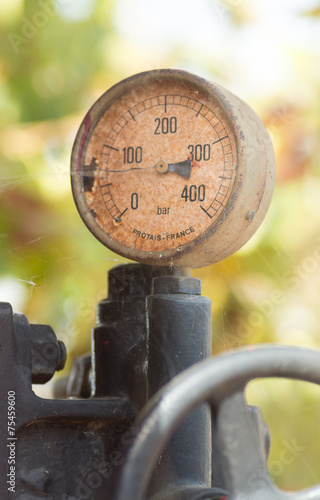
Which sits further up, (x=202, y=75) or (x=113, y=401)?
(x=202, y=75)

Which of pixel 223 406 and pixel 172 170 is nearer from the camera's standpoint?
pixel 223 406

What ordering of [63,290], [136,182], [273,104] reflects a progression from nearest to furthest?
[136,182] < [63,290] < [273,104]

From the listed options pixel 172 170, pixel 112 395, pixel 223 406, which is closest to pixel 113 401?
pixel 112 395

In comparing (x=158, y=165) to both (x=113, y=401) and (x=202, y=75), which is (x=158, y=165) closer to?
(x=202, y=75)

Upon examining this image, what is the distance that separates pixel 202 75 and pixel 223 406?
80cm

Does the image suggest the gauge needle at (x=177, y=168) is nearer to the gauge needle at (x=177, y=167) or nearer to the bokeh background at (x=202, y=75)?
the gauge needle at (x=177, y=167)

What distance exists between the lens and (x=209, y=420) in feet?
4.75


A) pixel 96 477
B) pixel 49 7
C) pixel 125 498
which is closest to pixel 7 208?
pixel 49 7

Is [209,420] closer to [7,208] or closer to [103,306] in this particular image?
[103,306]

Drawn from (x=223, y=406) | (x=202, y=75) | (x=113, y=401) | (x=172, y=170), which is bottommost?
(x=113, y=401)

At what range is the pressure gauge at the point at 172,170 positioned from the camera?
142 cm

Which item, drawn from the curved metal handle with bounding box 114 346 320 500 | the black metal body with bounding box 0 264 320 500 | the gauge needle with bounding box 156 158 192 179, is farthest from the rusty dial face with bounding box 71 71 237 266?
the curved metal handle with bounding box 114 346 320 500

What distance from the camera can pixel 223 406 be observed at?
91 centimetres

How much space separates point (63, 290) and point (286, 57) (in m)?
1.41
